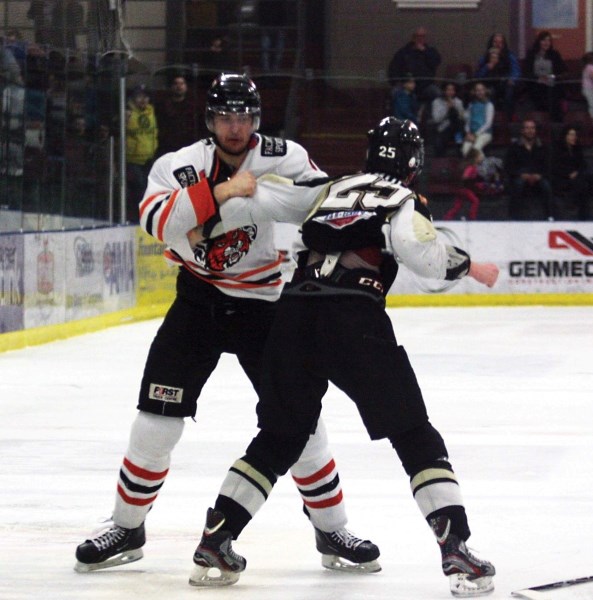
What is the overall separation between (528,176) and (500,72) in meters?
1.45

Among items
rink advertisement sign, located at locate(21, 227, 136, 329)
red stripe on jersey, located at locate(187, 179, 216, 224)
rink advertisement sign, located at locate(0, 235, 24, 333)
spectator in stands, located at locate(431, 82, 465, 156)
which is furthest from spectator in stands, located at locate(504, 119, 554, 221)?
red stripe on jersey, located at locate(187, 179, 216, 224)

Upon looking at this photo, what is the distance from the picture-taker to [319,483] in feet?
14.4

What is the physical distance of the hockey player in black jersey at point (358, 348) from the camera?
13.0 ft

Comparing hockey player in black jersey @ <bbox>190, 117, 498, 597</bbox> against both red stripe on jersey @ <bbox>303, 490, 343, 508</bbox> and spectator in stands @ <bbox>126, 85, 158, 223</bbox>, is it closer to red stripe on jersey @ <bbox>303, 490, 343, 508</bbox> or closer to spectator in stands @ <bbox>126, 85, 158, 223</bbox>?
red stripe on jersey @ <bbox>303, 490, 343, 508</bbox>

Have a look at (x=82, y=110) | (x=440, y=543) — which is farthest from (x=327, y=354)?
(x=82, y=110)

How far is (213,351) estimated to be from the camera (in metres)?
4.39

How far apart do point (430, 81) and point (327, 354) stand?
39.4 ft

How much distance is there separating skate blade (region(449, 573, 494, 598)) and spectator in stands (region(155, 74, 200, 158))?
37.9ft

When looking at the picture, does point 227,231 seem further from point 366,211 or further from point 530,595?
point 530,595

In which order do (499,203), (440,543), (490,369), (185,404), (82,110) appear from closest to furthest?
(440,543) < (185,404) < (490,369) < (82,110) < (499,203)

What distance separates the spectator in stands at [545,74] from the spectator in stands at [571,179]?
0.26 metres

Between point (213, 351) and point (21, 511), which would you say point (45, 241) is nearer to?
point (21, 511)

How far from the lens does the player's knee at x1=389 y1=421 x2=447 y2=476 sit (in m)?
3.98

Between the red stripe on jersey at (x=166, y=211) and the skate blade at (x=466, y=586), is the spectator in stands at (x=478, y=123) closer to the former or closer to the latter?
the red stripe on jersey at (x=166, y=211)
